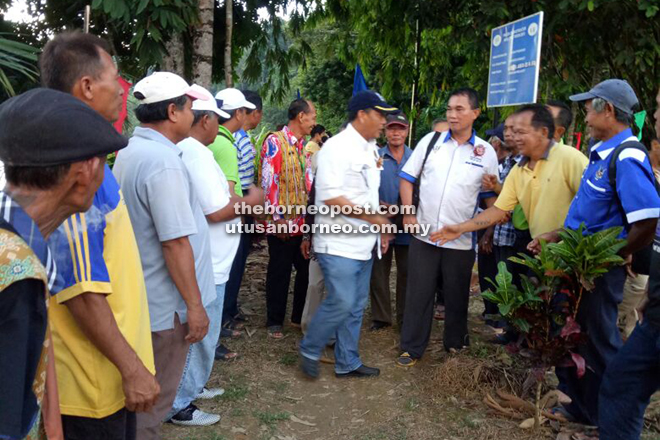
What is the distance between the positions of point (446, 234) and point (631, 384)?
188 centimetres

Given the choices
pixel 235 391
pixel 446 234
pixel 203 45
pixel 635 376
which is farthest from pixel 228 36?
pixel 635 376

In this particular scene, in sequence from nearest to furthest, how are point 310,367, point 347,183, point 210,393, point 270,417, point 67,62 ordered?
point 67,62 < point 270,417 < point 210,393 < point 347,183 < point 310,367

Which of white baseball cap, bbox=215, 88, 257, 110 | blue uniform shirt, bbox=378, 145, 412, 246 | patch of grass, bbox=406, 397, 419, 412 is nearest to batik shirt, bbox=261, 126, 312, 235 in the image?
white baseball cap, bbox=215, 88, 257, 110

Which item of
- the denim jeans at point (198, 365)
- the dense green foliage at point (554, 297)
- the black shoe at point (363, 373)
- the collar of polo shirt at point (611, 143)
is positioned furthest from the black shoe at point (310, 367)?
the collar of polo shirt at point (611, 143)

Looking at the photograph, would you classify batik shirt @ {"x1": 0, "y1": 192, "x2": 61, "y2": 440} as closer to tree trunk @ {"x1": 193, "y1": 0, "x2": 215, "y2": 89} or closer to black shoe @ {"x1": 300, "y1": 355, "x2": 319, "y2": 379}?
black shoe @ {"x1": 300, "y1": 355, "x2": 319, "y2": 379}

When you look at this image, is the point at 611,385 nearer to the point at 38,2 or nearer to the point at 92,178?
the point at 92,178

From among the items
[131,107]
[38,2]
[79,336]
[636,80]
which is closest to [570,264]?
[79,336]

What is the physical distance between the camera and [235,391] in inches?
157

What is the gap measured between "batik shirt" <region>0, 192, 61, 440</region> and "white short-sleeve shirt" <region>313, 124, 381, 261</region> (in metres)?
2.78

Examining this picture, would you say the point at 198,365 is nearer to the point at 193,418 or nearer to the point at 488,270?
the point at 193,418

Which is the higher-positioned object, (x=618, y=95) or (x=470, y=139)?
(x=618, y=95)

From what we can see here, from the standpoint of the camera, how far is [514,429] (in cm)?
356

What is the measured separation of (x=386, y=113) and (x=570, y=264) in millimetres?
1716

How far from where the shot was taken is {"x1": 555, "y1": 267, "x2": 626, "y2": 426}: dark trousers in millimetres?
3258
